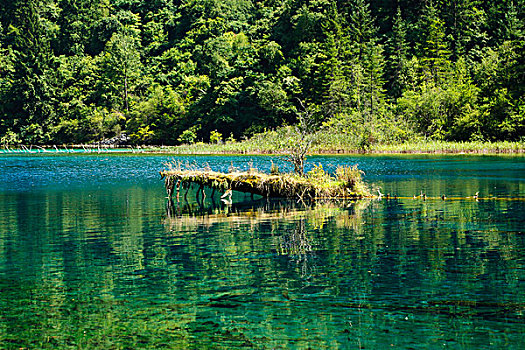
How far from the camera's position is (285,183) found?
3559cm

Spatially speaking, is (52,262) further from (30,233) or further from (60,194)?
(60,194)

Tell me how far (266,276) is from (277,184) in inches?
760

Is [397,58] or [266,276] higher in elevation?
[397,58]

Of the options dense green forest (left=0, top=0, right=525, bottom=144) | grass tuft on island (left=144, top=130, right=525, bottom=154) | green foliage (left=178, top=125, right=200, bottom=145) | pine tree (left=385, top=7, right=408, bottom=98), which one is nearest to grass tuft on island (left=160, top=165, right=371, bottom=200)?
grass tuft on island (left=144, top=130, right=525, bottom=154)

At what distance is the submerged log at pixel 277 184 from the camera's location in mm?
35375

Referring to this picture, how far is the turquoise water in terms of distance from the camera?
11961mm

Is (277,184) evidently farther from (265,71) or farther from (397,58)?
(397,58)

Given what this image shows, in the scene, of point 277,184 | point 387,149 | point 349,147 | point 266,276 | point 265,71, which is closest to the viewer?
point 266,276

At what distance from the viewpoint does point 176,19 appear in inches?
5861

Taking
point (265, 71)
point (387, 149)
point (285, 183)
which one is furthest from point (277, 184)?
point (265, 71)

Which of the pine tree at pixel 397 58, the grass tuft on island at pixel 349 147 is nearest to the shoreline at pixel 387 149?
the grass tuft on island at pixel 349 147

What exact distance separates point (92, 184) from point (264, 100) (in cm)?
6129

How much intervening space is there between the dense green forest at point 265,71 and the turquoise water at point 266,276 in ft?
201

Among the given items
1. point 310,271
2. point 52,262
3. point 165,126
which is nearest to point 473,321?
point 310,271
